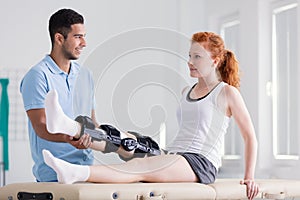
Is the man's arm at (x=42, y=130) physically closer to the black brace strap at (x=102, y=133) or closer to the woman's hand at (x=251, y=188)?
the black brace strap at (x=102, y=133)

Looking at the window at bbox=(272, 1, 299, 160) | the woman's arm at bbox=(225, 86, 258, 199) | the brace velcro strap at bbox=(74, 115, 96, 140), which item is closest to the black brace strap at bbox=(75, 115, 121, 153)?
the brace velcro strap at bbox=(74, 115, 96, 140)

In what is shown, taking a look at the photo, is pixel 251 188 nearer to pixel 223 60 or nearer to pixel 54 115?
pixel 223 60

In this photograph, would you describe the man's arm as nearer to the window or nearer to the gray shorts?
the gray shorts

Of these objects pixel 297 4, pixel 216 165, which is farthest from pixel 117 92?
pixel 297 4

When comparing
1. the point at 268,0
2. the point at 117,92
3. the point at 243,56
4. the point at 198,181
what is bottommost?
the point at 198,181

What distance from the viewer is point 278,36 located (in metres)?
3.63

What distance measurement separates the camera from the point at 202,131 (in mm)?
2264

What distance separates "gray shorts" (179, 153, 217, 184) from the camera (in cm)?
218

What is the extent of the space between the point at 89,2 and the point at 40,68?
77.1 inches

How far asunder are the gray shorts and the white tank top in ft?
0.11

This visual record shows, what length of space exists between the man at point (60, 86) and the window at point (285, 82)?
146 centimetres

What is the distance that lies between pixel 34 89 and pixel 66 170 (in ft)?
1.50

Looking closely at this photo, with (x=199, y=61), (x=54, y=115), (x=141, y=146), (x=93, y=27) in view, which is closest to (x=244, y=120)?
(x=199, y=61)

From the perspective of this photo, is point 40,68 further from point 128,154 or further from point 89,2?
point 89,2
